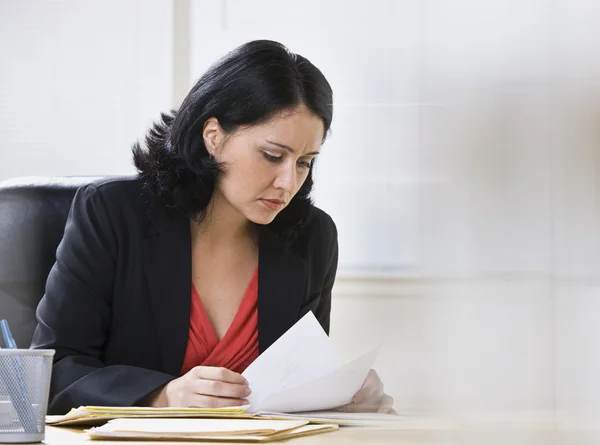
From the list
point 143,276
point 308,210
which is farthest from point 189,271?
point 308,210

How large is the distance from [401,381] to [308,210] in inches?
44.2

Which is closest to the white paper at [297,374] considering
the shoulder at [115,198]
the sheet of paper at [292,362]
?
the sheet of paper at [292,362]

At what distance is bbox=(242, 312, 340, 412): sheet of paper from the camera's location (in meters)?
0.82

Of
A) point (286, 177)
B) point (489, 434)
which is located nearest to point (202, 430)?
point (489, 434)

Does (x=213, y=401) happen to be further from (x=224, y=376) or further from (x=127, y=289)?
(x=127, y=289)

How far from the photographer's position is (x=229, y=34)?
230cm

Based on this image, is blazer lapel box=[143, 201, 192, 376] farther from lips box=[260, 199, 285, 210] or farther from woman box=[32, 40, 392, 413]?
lips box=[260, 199, 285, 210]

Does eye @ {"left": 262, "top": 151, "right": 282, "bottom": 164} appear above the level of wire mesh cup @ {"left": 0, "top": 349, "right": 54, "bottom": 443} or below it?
above

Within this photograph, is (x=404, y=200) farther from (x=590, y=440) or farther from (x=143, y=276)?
(x=143, y=276)

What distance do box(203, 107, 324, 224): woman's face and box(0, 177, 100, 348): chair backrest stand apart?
27 cm

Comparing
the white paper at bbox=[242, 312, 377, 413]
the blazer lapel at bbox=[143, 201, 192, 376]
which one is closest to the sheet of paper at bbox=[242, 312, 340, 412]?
the white paper at bbox=[242, 312, 377, 413]

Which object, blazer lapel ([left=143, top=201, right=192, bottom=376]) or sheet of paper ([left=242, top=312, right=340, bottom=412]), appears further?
blazer lapel ([left=143, top=201, right=192, bottom=376])

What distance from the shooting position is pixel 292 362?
847 mm

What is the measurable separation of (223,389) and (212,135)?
45 centimetres
